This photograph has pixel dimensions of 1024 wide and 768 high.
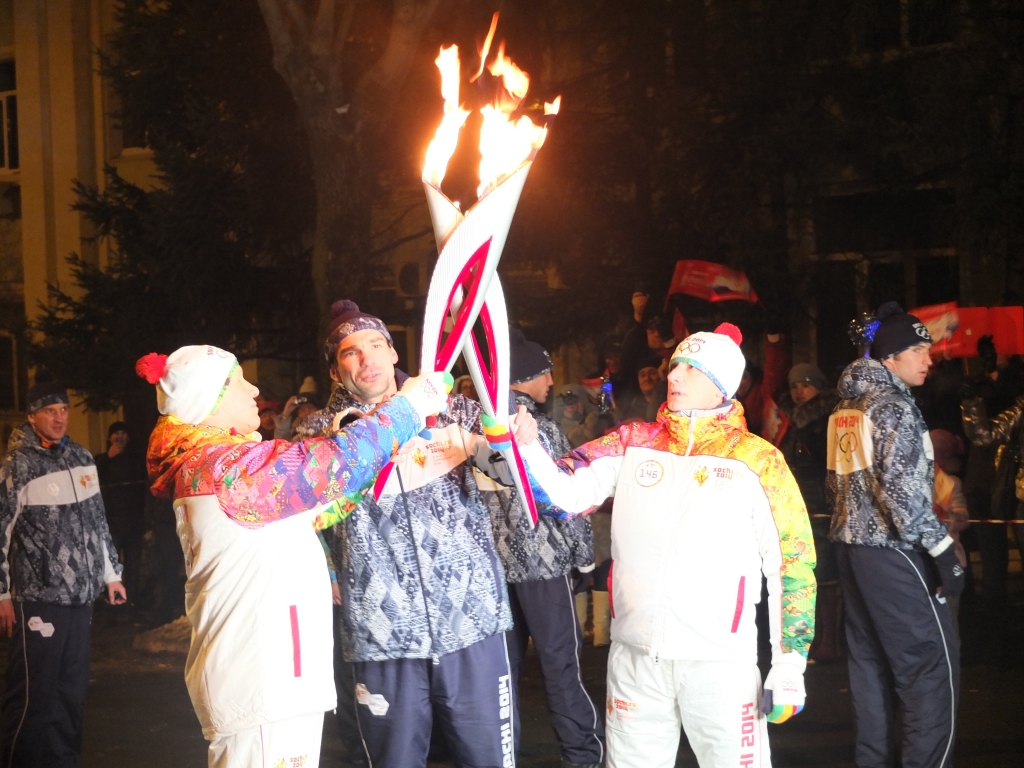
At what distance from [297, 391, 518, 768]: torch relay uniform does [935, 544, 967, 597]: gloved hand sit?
197 cm

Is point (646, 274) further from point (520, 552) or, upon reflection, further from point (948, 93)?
point (520, 552)

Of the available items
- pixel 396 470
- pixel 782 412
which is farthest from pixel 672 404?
pixel 782 412

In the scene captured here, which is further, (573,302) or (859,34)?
(573,302)

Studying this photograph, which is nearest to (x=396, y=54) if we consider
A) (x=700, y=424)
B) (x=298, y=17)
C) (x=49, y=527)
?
(x=298, y=17)

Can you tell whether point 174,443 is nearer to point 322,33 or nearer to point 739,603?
point 739,603

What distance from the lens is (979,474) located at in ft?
25.9

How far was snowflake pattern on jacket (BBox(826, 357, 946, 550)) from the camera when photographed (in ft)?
15.9

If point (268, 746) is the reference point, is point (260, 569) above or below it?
above

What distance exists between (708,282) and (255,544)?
23.6 ft

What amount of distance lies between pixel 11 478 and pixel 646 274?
709cm

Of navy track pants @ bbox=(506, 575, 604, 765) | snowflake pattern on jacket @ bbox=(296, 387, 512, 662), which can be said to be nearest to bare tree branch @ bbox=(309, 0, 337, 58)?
navy track pants @ bbox=(506, 575, 604, 765)

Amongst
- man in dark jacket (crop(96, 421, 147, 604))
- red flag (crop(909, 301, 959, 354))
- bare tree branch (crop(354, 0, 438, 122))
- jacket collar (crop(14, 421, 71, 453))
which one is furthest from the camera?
man in dark jacket (crop(96, 421, 147, 604))

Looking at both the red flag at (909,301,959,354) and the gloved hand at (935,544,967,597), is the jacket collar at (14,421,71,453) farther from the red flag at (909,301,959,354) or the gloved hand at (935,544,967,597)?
the red flag at (909,301,959,354)

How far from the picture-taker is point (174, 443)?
341 cm
